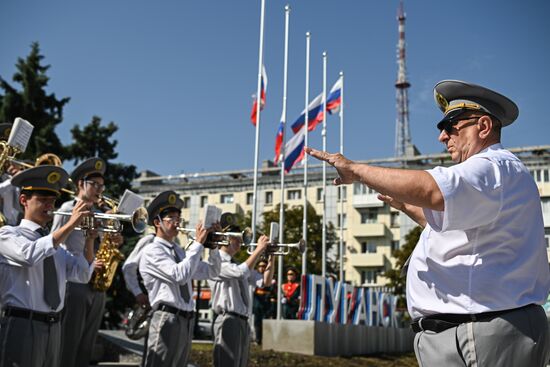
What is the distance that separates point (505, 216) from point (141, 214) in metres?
4.84

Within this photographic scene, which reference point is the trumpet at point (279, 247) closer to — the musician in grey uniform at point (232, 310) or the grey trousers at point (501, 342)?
the musician in grey uniform at point (232, 310)

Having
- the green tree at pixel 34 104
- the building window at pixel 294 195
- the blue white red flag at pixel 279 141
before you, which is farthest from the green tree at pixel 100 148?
the building window at pixel 294 195

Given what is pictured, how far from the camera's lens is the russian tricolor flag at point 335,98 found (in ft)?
84.3

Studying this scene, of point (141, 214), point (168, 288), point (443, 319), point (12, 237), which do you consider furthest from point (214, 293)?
point (443, 319)

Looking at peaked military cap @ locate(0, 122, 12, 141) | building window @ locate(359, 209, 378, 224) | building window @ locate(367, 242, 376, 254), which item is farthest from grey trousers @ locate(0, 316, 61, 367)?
building window @ locate(359, 209, 378, 224)

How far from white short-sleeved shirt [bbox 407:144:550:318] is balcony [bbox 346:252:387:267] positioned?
60066 mm

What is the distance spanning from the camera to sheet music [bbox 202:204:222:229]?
7650mm

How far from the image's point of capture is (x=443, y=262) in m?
3.43

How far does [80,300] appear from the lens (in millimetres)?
7863

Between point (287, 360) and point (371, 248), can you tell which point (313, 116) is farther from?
point (371, 248)

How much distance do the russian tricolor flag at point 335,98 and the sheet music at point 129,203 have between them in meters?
18.8

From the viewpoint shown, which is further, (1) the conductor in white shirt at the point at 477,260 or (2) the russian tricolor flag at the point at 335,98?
(2) the russian tricolor flag at the point at 335,98

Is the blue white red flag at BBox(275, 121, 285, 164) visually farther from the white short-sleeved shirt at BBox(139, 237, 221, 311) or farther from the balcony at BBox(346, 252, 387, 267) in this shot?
the balcony at BBox(346, 252, 387, 267)

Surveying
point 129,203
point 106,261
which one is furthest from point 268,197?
point 129,203
